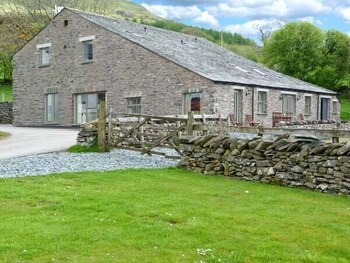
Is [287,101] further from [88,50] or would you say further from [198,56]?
[88,50]

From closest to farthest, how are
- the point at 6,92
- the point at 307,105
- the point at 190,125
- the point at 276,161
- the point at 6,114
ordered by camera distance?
the point at 276,161, the point at 190,125, the point at 307,105, the point at 6,114, the point at 6,92

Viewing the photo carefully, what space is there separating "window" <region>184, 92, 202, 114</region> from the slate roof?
126 centimetres

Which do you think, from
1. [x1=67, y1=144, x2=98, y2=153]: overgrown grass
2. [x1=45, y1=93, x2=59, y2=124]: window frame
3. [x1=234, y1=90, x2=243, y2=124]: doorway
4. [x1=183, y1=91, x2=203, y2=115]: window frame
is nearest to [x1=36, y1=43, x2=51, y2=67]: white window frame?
[x1=45, y1=93, x2=59, y2=124]: window frame

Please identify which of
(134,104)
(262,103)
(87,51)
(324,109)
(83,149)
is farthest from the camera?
(324,109)

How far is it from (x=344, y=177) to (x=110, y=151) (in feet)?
30.5

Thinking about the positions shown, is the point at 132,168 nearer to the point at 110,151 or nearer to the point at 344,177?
A: the point at 110,151

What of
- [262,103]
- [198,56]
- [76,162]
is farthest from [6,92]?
[76,162]

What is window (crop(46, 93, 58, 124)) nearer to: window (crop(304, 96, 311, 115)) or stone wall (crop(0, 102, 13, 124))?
stone wall (crop(0, 102, 13, 124))

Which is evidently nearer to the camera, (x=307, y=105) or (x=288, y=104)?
(x=288, y=104)

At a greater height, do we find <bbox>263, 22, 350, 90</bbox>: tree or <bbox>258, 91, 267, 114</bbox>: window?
<bbox>263, 22, 350, 90</bbox>: tree

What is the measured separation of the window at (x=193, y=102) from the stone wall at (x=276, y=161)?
13.7 metres

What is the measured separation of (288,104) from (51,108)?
632 inches

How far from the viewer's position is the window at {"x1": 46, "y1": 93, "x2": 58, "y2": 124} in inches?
1409

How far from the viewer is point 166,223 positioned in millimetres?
7746
